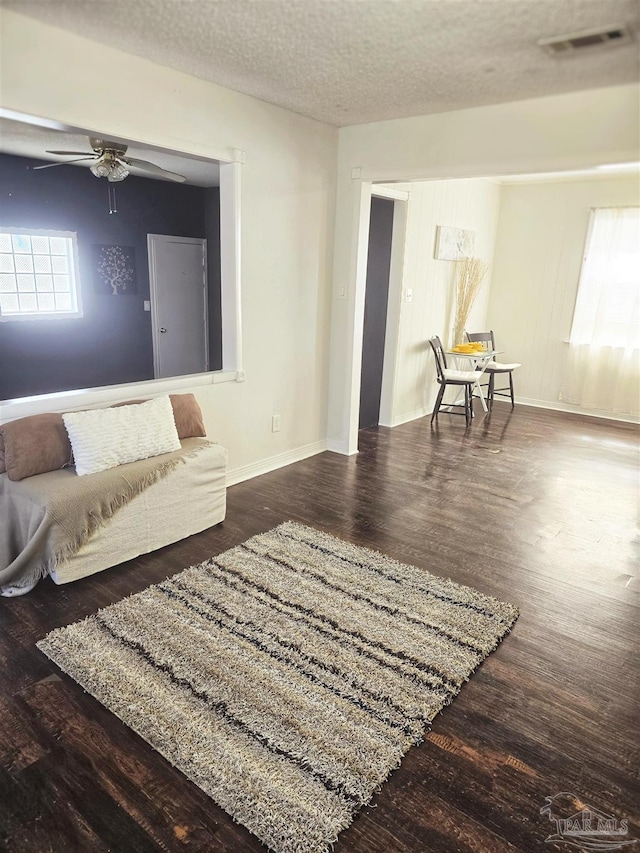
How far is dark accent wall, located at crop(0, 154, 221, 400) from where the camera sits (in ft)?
17.1

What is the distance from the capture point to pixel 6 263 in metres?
5.23

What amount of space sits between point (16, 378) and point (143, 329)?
1.51 meters

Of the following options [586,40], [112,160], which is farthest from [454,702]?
[112,160]

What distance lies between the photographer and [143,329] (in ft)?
20.9

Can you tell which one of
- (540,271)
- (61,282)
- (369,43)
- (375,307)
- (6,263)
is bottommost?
(375,307)

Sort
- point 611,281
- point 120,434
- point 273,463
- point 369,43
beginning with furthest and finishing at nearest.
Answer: point 611,281 → point 273,463 → point 120,434 → point 369,43

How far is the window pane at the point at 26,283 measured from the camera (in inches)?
209

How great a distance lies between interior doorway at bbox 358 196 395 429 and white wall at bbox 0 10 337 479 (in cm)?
80

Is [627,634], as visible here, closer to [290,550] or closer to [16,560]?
[290,550]

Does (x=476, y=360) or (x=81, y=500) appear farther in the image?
(x=476, y=360)

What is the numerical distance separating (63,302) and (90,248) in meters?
0.62

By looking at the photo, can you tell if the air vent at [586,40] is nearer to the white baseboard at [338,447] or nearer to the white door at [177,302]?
the white baseboard at [338,447]

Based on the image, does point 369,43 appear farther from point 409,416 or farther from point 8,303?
point 8,303

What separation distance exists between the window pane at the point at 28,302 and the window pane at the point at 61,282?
24 cm
